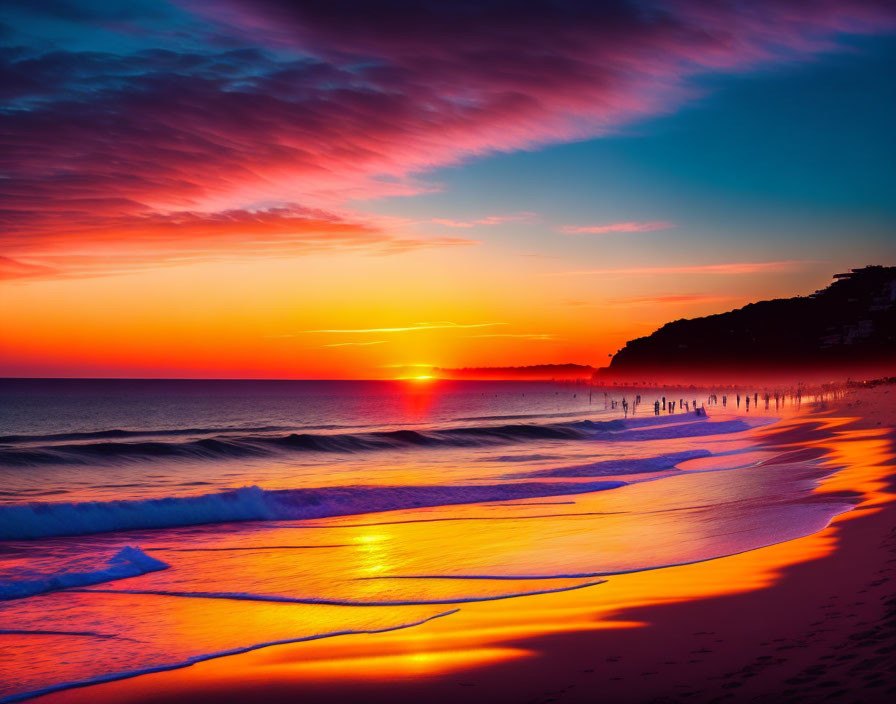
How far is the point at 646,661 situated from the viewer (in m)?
6.24

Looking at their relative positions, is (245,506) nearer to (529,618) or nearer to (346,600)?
(346,600)

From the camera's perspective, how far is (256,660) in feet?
23.5

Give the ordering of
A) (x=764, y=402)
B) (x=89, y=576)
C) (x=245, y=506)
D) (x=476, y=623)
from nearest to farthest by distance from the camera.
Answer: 1. (x=476, y=623)
2. (x=89, y=576)
3. (x=245, y=506)
4. (x=764, y=402)

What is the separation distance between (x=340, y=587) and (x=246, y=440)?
1418 inches

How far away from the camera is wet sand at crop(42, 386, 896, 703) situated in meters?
5.42

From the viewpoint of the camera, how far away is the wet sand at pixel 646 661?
17.8ft

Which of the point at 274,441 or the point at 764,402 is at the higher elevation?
the point at 274,441

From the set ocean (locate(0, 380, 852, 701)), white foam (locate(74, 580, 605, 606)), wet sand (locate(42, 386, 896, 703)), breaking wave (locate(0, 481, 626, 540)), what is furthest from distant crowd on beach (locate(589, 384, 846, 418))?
wet sand (locate(42, 386, 896, 703))

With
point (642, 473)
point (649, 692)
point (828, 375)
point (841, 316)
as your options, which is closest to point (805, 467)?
point (642, 473)

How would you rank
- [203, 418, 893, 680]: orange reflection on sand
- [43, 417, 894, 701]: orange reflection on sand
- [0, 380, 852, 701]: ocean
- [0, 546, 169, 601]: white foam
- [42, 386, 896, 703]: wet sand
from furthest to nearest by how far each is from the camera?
[0, 546, 169, 601]: white foam, [0, 380, 852, 701]: ocean, [203, 418, 893, 680]: orange reflection on sand, [43, 417, 894, 701]: orange reflection on sand, [42, 386, 896, 703]: wet sand

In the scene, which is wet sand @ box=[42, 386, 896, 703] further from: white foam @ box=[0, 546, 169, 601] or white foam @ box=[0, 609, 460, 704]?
white foam @ box=[0, 546, 169, 601]

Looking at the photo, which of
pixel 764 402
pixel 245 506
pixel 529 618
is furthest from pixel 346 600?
pixel 764 402

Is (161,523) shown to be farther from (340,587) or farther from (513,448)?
(513,448)

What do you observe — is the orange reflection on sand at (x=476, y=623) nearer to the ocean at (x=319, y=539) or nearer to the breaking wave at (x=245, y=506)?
the ocean at (x=319, y=539)
